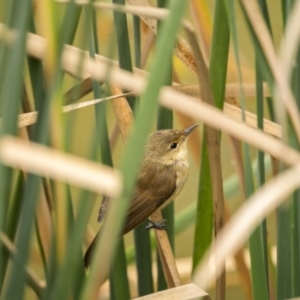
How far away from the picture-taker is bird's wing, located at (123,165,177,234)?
180cm

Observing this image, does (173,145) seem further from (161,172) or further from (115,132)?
(115,132)

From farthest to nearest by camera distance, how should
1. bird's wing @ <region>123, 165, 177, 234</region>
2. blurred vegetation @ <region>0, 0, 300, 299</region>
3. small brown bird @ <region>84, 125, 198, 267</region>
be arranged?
small brown bird @ <region>84, 125, 198, 267</region> → bird's wing @ <region>123, 165, 177, 234</region> → blurred vegetation @ <region>0, 0, 300, 299</region>

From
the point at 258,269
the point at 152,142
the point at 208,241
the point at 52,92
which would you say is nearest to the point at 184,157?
the point at 152,142

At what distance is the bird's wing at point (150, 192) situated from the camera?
1.80 metres

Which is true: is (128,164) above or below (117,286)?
above

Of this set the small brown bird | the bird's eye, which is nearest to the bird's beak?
the small brown bird

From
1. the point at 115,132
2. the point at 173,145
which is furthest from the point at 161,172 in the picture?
the point at 115,132

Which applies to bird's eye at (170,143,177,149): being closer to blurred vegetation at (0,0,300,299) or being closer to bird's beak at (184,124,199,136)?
bird's beak at (184,124,199,136)

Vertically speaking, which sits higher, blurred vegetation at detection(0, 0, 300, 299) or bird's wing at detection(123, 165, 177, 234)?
blurred vegetation at detection(0, 0, 300, 299)

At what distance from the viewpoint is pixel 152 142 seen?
223 centimetres

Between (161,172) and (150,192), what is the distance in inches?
8.0

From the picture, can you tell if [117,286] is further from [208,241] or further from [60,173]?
[60,173]

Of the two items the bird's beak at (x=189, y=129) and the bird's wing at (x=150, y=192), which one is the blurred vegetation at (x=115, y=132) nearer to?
the bird's wing at (x=150, y=192)

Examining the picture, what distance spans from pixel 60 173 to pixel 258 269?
26.5 inches
